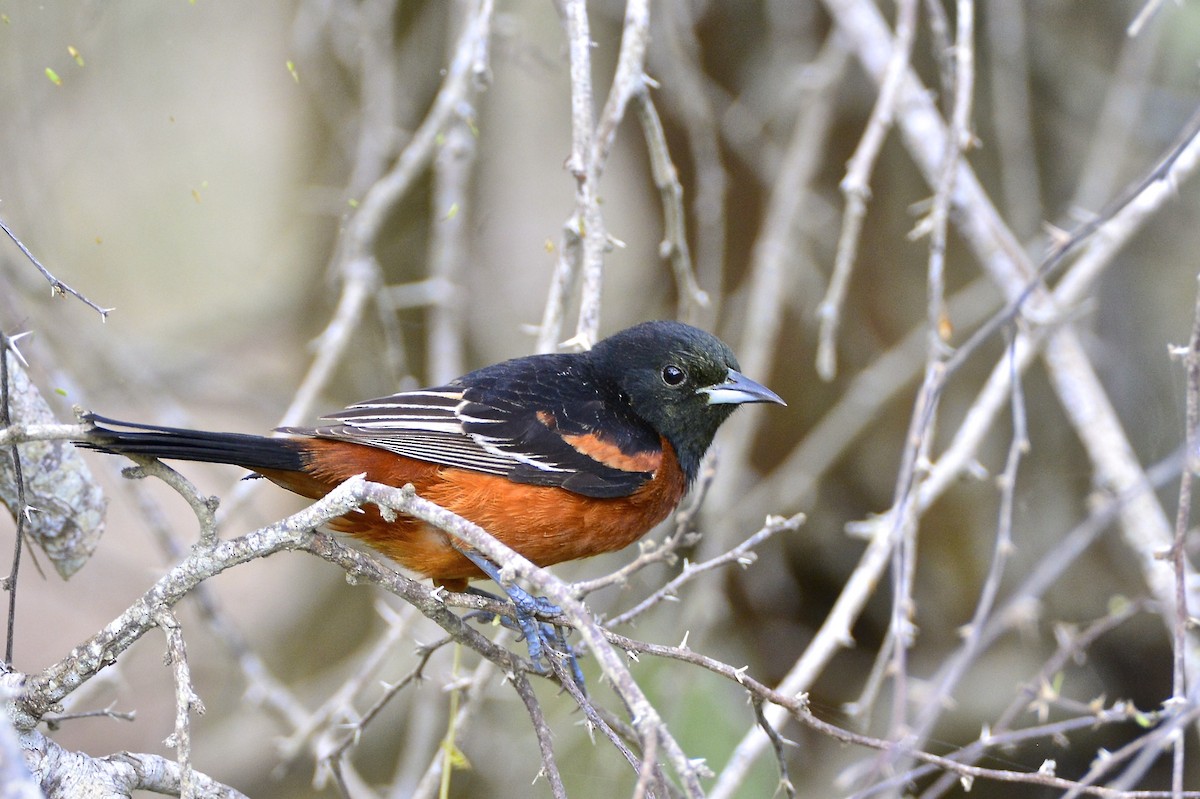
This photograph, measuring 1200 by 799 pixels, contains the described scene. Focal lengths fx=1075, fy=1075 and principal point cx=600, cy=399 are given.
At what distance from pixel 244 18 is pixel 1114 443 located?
13.3 ft

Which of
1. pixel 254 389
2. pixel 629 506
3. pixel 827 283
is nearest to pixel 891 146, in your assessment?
pixel 827 283

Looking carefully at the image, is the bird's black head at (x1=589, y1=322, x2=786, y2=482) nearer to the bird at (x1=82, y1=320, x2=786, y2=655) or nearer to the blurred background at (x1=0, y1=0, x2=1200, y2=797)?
the bird at (x1=82, y1=320, x2=786, y2=655)

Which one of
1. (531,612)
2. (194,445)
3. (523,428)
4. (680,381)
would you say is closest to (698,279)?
(680,381)

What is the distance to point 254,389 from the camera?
18.4ft

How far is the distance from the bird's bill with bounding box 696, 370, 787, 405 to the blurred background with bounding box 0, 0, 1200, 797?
3.38ft

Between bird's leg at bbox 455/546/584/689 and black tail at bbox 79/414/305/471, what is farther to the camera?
bird's leg at bbox 455/546/584/689

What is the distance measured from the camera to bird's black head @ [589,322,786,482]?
3.39 meters

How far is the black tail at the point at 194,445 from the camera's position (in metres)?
2.07

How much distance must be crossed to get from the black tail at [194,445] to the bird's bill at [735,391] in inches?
51.2

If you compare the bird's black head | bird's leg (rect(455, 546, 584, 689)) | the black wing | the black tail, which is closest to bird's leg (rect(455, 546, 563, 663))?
bird's leg (rect(455, 546, 584, 689))

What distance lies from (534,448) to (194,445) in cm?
104

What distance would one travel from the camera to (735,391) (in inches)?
132

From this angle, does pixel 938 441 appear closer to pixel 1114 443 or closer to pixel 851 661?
pixel 851 661

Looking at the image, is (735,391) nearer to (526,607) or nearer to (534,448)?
(534,448)
